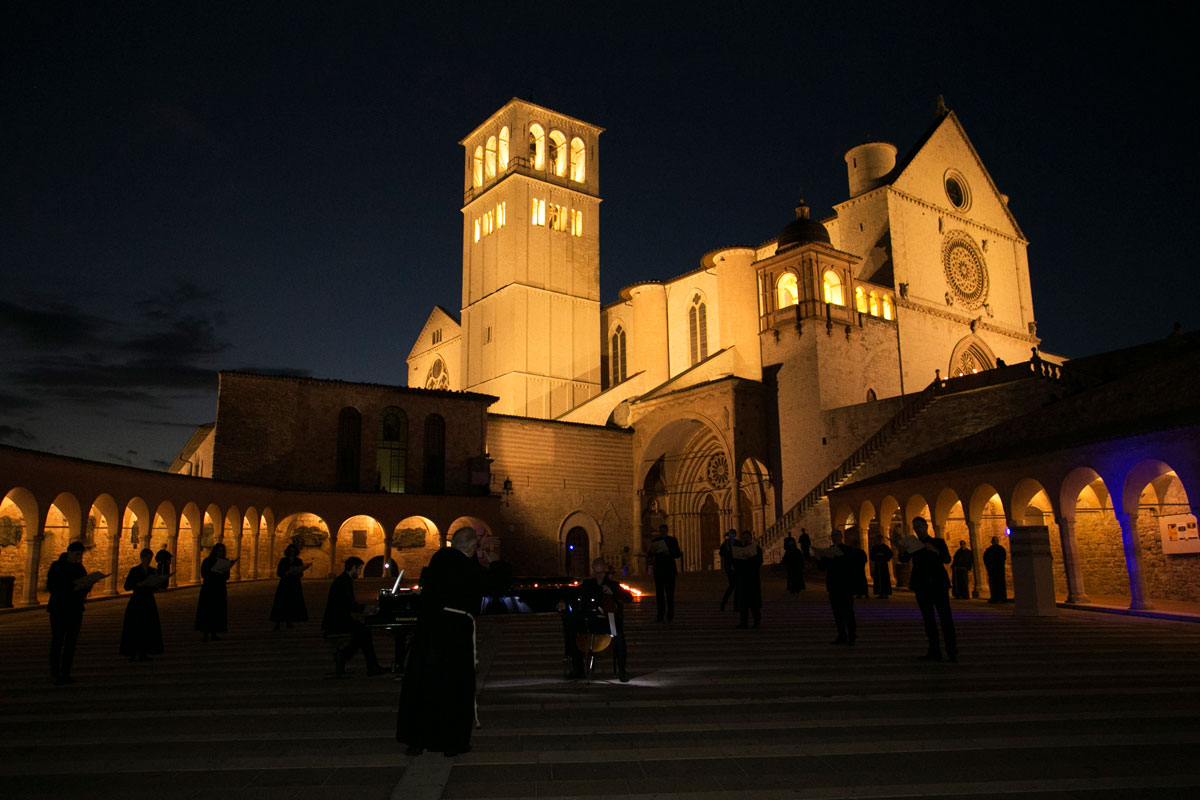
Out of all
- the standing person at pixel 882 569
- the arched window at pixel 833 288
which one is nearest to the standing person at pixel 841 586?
the standing person at pixel 882 569

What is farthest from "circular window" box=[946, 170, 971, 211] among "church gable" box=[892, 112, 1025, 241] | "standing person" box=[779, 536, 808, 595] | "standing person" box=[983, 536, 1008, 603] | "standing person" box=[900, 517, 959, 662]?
"standing person" box=[900, 517, 959, 662]

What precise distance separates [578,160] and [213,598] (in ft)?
135

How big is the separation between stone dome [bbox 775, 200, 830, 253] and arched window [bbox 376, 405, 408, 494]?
1581 centimetres

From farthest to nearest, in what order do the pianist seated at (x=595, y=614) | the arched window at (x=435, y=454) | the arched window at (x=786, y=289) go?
the arched window at (x=786, y=289) < the arched window at (x=435, y=454) < the pianist seated at (x=595, y=614)

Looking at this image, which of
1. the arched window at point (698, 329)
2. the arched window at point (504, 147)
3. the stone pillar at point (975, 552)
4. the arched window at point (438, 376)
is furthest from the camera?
the arched window at point (438, 376)

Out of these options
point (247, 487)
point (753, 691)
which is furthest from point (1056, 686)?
point (247, 487)

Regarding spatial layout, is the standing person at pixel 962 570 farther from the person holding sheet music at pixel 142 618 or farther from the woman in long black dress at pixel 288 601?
the person holding sheet music at pixel 142 618

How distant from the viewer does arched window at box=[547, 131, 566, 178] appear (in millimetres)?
47188

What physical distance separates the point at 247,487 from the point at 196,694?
63.6 ft

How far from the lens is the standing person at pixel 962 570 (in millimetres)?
17750

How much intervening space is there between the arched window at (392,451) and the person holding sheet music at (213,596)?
61.9ft

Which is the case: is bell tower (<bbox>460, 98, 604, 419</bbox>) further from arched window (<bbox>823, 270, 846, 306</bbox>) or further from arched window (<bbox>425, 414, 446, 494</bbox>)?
arched window (<bbox>823, 270, 846, 306</bbox>)

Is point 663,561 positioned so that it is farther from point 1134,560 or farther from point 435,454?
point 435,454

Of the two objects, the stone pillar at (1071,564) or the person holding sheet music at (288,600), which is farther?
the stone pillar at (1071,564)
